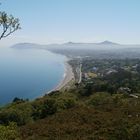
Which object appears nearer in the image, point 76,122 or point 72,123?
point 72,123

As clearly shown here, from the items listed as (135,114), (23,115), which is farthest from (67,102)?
(135,114)

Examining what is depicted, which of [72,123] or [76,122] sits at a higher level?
[72,123]

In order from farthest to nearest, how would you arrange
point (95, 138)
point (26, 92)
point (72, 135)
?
point (26, 92) → point (72, 135) → point (95, 138)

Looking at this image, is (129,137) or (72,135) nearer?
(129,137)

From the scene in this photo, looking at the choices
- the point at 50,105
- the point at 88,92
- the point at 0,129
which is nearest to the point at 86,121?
the point at 50,105

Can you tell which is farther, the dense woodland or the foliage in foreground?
the foliage in foreground

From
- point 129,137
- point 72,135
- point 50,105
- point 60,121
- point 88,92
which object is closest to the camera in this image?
point 129,137

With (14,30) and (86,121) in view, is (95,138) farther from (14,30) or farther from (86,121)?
(14,30)

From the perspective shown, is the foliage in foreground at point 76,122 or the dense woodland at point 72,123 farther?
the foliage in foreground at point 76,122

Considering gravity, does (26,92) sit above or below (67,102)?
below

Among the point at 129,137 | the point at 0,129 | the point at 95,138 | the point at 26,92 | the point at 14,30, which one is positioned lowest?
the point at 26,92
